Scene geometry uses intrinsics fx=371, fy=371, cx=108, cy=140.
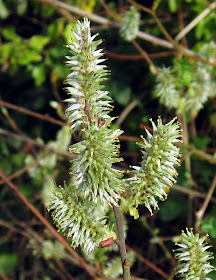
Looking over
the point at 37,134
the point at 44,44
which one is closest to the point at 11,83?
the point at 37,134

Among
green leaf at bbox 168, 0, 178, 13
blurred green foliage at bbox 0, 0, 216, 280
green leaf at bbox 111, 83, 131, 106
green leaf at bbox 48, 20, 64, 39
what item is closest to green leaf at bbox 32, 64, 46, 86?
blurred green foliage at bbox 0, 0, 216, 280

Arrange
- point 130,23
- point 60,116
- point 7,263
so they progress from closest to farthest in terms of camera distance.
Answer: point 130,23 → point 60,116 → point 7,263

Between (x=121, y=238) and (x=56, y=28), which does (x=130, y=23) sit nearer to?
(x=56, y=28)

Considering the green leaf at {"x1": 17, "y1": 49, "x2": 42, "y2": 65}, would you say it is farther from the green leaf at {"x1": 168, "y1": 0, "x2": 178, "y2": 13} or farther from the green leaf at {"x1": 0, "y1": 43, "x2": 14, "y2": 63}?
the green leaf at {"x1": 168, "y1": 0, "x2": 178, "y2": 13}

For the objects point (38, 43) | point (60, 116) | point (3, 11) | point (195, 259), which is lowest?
point (195, 259)

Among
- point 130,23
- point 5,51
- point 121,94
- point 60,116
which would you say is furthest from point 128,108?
point 5,51
